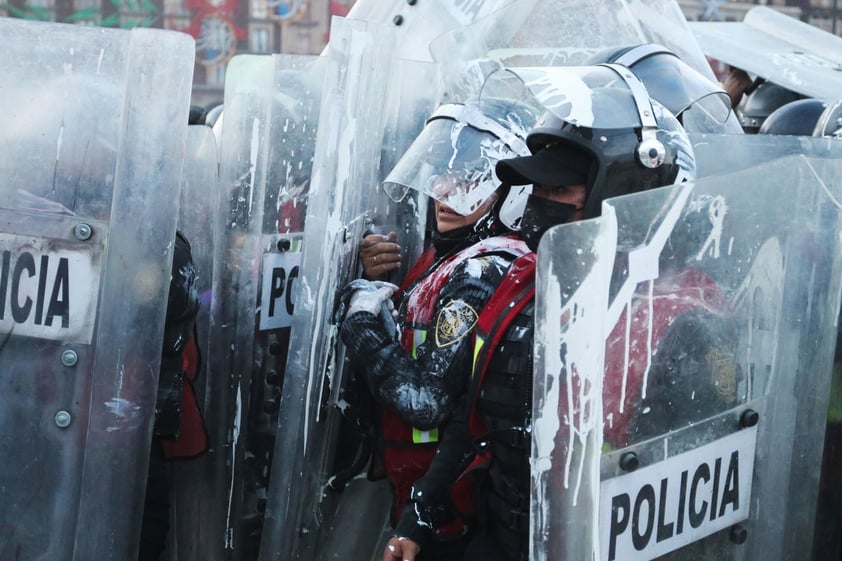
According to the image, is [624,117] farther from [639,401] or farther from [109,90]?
[109,90]

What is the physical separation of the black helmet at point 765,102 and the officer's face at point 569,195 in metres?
3.41

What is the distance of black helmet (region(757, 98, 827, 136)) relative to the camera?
4.28 metres

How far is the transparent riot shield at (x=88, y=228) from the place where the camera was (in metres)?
2.37

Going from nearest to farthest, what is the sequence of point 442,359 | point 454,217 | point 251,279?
point 442,359, point 454,217, point 251,279

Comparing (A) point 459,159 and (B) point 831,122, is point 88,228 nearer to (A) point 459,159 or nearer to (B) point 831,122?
(A) point 459,159

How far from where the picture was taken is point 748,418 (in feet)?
6.89

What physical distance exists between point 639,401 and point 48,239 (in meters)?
1.36

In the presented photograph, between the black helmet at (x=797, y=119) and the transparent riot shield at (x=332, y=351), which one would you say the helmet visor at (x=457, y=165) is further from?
the black helmet at (x=797, y=119)

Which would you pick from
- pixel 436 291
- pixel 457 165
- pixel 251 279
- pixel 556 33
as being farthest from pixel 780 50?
pixel 436 291

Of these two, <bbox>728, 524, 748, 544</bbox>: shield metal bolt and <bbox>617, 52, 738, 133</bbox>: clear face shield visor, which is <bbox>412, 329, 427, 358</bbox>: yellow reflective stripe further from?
<bbox>617, 52, 738, 133</bbox>: clear face shield visor

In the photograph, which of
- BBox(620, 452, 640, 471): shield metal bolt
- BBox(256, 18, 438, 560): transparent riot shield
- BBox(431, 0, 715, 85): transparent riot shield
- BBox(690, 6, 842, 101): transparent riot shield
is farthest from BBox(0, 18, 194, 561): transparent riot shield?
BBox(690, 6, 842, 101): transparent riot shield

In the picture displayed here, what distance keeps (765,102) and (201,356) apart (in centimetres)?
342

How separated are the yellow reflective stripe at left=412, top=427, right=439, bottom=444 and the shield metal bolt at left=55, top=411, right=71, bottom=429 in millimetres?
821

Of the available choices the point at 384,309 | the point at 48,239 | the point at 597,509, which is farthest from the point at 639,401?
the point at 48,239
